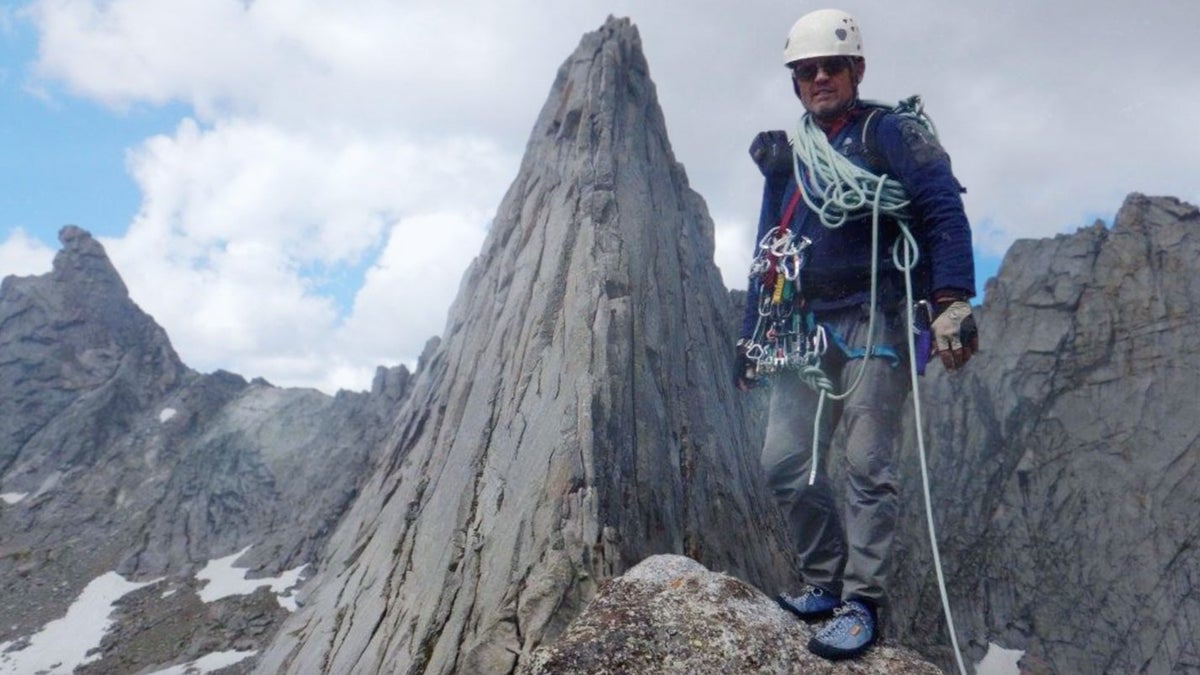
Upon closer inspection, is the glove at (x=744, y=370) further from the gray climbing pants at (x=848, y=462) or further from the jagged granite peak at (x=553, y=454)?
the jagged granite peak at (x=553, y=454)

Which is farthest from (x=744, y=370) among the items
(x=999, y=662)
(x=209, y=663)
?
(x=209, y=663)

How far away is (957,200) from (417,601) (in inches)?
250

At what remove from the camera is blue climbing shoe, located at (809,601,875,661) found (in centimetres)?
492

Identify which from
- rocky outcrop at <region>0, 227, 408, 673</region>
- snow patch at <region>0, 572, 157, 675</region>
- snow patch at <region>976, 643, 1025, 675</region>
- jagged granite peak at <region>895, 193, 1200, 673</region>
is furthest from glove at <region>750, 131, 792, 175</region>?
snow patch at <region>0, 572, 157, 675</region>

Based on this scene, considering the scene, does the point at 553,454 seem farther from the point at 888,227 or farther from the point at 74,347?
the point at 74,347

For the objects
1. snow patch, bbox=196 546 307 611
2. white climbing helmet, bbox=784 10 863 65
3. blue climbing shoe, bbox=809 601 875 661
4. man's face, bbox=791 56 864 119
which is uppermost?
white climbing helmet, bbox=784 10 863 65

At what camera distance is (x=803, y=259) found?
6.10 meters

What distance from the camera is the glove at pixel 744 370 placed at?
646 cm

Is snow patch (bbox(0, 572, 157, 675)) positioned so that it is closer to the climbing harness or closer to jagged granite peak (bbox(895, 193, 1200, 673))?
jagged granite peak (bbox(895, 193, 1200, 673))

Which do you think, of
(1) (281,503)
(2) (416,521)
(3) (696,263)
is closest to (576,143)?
(3) (696,263)

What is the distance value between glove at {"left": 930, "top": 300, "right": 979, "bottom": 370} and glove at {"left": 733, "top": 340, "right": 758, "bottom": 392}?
62.7 inches

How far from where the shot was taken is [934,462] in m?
35.6

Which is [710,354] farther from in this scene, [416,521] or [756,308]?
[756,308]

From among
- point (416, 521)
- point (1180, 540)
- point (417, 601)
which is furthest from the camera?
point (1180, 540)
